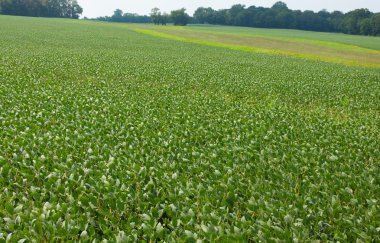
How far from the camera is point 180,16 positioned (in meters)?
144

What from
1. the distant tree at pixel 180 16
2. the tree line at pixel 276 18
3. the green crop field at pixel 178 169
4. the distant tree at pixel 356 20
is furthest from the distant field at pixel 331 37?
the green crop field at pixel 178 169

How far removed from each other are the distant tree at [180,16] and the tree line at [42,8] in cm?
4890

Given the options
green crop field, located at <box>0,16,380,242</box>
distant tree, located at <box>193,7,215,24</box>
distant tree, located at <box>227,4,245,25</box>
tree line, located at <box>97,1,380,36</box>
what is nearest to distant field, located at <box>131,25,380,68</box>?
green crop field, located at <box>0,16,380,242</box>

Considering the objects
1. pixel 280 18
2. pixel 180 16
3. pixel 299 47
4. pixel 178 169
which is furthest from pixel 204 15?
pixel 178 169

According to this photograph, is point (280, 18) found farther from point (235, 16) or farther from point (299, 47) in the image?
point (299, 47)

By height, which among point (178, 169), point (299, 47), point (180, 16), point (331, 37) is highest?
point (180, 16)

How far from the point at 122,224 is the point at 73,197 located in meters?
1.09

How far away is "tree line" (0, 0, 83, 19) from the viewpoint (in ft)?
456

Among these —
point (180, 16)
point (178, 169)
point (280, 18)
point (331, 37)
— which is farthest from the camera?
point (280, 18)

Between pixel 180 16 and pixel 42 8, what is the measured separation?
54.2 meters

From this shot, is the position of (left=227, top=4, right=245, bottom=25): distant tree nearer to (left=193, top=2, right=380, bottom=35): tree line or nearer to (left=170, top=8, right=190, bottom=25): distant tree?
(left=193, top=2, right=380, bottom=35): tree line

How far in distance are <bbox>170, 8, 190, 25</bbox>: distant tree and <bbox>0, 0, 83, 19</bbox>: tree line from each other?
4890cm

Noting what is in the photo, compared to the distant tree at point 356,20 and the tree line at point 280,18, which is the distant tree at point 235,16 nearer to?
the tree line at point 280,18

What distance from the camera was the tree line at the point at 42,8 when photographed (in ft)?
456
